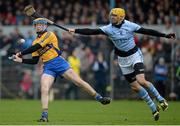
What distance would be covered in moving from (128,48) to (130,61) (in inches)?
12.6

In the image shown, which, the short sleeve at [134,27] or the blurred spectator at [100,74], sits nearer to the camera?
the short sleeve at [134,27]

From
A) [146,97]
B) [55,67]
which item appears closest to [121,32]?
[146,97]

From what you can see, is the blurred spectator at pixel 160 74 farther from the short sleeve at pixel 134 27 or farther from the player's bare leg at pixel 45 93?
the player's bare leg at pixel 45 93

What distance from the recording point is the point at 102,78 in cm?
3062

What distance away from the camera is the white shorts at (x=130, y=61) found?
1761 centimetres

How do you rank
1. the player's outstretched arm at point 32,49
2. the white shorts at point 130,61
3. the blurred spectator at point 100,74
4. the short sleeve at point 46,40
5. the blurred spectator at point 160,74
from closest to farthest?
1. the player's outstretched arm at point 32,49
2. the short sleeve at point 46,40
3. the white shorts at point 130,61
4. the blurred spectator at point 160,74
5. the blurred spectator at point 100,74

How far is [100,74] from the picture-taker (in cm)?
3056

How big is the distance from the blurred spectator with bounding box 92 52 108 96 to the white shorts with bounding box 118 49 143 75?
40.7 ft

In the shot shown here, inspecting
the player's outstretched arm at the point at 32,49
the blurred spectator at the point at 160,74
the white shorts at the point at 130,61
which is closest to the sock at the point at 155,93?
the white shorts at the point at 130,61

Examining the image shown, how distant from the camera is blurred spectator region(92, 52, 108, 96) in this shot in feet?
99.5

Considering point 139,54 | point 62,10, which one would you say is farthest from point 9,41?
point 139,54

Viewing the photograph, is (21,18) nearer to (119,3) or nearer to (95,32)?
(119,3)

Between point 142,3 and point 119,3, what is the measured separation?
109 centimetres

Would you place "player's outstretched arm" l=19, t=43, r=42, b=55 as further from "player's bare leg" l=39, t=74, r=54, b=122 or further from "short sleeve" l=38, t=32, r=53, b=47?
"player's bare leg" l=39, t=74, r=54, b=122
